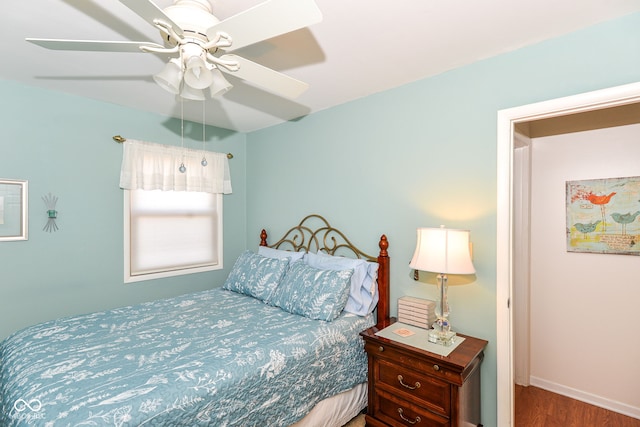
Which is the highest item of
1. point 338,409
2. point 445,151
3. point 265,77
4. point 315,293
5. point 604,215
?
point 265,77

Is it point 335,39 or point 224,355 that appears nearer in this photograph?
point 224,355

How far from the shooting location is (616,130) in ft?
8.29

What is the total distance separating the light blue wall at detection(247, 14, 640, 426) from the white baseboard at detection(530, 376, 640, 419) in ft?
4.03

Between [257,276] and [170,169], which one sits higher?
[170,169]

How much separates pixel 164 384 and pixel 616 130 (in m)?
3.53

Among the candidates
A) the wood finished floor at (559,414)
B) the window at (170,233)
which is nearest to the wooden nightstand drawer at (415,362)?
the wood finished floor at (559,414)

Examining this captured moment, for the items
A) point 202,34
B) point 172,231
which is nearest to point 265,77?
point 202,34

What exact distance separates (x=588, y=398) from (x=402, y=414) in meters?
1.79

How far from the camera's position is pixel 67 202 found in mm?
2670

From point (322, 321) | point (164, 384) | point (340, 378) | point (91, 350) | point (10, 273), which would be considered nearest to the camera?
point (164, 384)

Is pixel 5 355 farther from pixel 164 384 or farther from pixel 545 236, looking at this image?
pixel 545 236

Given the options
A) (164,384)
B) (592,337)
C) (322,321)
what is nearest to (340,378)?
(322,321)

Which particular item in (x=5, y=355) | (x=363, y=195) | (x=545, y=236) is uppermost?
(x=363, y=195)

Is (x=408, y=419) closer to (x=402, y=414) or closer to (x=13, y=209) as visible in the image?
(x=402, y=414)
